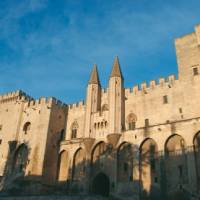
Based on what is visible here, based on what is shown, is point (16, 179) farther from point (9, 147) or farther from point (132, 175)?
point (132, 175)

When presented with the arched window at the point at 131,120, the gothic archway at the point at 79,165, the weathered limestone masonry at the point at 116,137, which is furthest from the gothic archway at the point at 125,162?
the gothic archway at the point at 79,165

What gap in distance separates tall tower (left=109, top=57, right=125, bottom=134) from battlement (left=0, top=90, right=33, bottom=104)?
45.6ft

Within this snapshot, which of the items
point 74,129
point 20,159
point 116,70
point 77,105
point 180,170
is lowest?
point 180,170

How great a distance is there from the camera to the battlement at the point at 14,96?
139 feet

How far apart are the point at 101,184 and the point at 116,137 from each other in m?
5.88

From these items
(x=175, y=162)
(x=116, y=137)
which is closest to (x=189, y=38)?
(x=116, y=137)

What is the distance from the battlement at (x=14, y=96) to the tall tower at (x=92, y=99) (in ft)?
33.7

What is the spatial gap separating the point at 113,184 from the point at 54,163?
9.52 meters

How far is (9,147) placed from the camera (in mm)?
38719

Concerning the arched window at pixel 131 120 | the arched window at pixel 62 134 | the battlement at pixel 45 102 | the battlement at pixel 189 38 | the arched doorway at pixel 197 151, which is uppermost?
the battlement at pixel 189 38

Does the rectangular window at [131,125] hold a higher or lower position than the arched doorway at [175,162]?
higher

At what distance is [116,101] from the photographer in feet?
114

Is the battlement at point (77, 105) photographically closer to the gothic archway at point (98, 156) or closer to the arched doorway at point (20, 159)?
the arched doorway at point (20, 159)

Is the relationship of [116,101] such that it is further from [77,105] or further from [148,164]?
[148,164]
